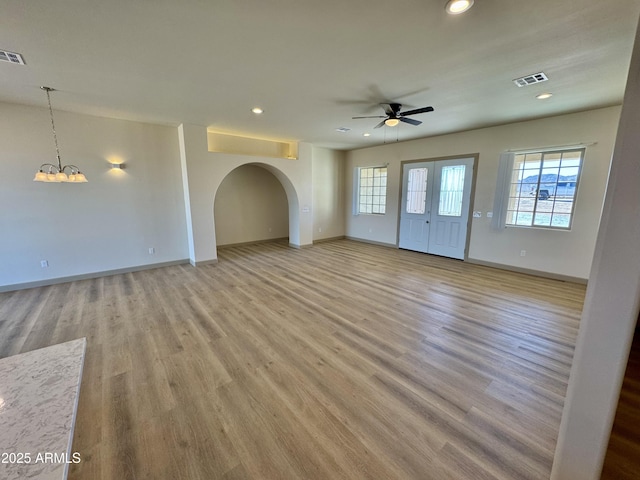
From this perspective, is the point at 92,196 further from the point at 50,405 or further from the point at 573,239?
the point at 573,239

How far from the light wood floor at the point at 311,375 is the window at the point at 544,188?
1259 millimetres

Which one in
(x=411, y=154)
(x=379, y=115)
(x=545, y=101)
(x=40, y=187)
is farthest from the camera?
(x=411, y=154)

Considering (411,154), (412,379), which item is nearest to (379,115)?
(411,154)

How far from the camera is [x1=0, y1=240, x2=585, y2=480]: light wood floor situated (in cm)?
155

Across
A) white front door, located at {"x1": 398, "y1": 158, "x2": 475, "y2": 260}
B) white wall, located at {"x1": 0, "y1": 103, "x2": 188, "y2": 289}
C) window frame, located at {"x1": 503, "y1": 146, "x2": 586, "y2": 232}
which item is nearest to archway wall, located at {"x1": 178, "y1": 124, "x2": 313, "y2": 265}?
white wall, located at {"x1": 0, "y1": 103, "x2": 188, "y2": 289}

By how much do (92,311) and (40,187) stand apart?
8.10 ft

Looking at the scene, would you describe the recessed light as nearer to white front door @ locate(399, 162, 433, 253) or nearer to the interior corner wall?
white front door @ locate(399, 162, 433, 253)

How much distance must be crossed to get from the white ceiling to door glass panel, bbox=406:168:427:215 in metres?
2.46

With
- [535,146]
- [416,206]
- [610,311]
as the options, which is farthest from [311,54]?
[416,206]

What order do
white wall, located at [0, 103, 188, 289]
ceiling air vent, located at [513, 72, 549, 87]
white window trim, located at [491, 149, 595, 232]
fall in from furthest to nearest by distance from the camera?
white window trim, located at [491, 149, 595, 232] → white wall, located at [0, 103, 188, 289] → ceiling air vent, located at [513, 72, 549, 87]

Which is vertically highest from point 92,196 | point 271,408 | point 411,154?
point 411,154

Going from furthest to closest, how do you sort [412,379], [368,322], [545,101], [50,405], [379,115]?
[379,115], [545,101], [368,322], [412,379], [50,405]

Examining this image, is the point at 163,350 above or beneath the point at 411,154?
beneath

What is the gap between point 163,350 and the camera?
8.51ft
